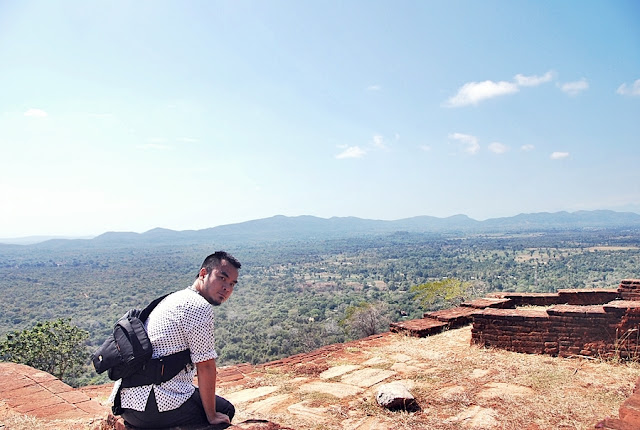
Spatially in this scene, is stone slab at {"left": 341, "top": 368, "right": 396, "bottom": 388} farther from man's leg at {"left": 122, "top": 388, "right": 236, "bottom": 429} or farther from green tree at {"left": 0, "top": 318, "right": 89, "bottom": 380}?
green tree at {"left": 0, "top": 318, "right": 89, "bottom": 380}

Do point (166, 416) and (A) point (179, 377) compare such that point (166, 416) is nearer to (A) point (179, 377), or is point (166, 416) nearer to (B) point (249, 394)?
(A) point (179, 377)

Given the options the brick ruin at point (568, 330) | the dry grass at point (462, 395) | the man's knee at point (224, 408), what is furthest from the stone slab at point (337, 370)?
the man's knee at point (224, 408)

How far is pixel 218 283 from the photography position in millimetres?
2627

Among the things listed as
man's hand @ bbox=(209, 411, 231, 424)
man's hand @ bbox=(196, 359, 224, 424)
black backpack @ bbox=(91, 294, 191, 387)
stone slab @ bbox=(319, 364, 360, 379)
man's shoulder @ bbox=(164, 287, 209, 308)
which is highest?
man's shoulder @ bbox=(164, 287, 209, 308)

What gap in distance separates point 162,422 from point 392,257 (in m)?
133

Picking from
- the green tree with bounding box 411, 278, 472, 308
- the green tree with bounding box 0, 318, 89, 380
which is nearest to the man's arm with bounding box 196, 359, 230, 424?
the green tree with bounding box 0, 318, 89, 380

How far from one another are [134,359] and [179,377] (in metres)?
0.33

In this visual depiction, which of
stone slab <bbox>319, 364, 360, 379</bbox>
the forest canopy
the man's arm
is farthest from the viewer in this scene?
the forest canopy

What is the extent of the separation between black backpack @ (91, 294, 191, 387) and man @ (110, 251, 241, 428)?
0.05 metres

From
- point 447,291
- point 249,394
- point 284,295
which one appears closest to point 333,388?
point 249,394

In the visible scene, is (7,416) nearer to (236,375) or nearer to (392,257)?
(236,375)

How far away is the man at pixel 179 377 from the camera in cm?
240

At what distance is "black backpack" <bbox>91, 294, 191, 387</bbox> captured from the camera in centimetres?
234

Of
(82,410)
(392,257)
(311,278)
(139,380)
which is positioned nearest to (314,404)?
(139,380)
